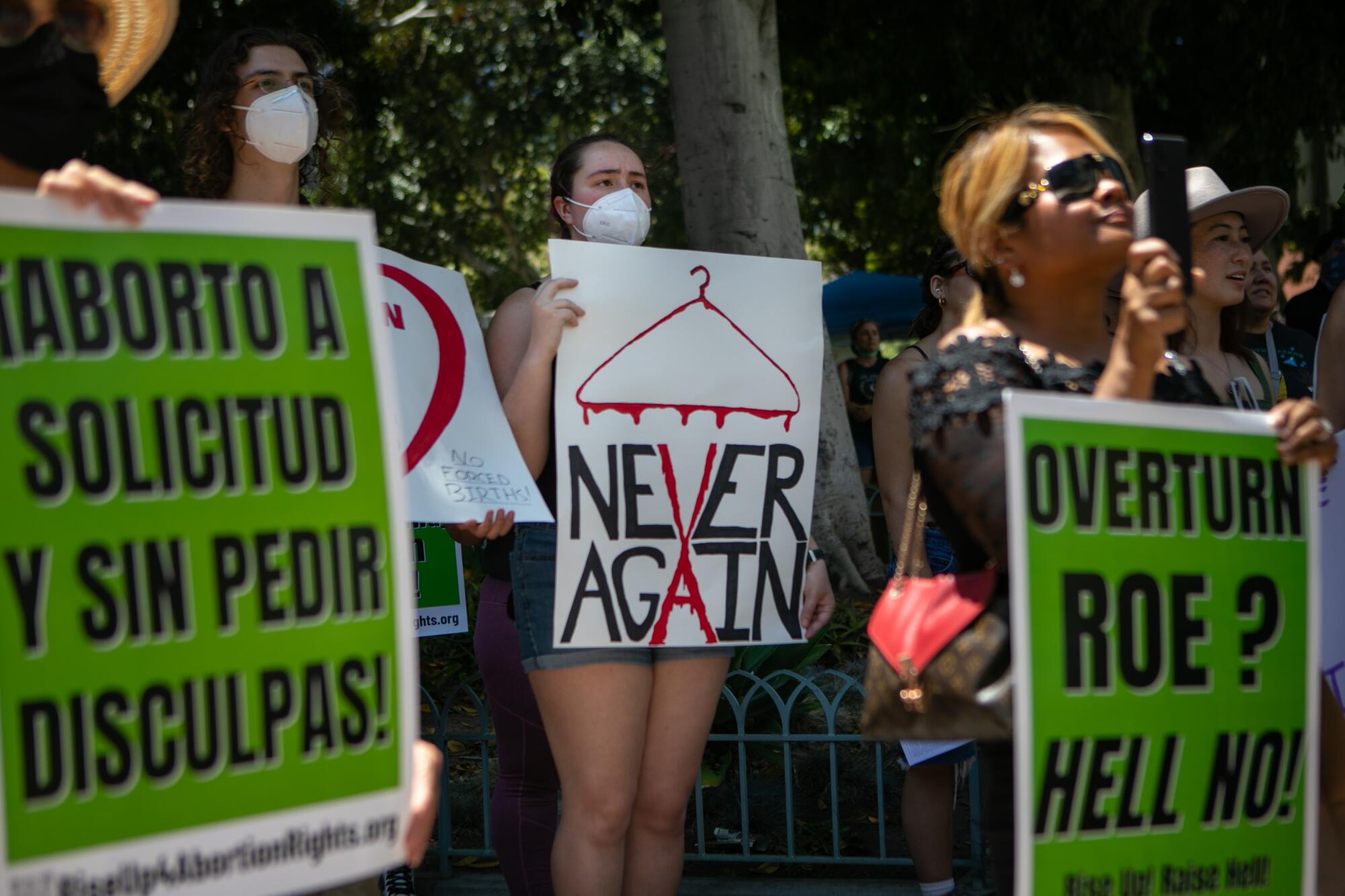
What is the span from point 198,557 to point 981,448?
3.79 feet

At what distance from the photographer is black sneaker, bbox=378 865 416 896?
13.5ft

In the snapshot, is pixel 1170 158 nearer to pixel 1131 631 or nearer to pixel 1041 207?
pixel 1041 207

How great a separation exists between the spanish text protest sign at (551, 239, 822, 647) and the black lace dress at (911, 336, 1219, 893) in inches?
37.4

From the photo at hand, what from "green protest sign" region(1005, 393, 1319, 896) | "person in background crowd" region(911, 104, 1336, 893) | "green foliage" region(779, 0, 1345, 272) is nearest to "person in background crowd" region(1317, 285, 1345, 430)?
"person in background crowd" region(911, 104, 1336, 893)

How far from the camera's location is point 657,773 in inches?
129

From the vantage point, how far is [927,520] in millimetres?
3934

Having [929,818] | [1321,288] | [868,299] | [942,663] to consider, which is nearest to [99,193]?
[942,663]

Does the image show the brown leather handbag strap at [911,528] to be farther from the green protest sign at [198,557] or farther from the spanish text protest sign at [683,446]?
the green protest sign at [198,557]

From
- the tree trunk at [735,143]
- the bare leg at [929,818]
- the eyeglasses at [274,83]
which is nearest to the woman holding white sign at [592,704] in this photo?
the eyeglasses at [274,83]

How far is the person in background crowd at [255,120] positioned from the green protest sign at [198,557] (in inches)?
51.2

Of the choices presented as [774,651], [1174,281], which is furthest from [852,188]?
[1174,281]

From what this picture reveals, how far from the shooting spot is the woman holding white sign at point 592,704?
125 inches

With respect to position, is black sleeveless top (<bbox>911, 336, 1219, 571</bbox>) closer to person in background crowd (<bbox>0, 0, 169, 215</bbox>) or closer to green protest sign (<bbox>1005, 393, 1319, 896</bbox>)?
green protest sign (<bbox>1005, 393, 1319, 896</bbox>)

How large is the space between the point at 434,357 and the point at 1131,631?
182 cm
